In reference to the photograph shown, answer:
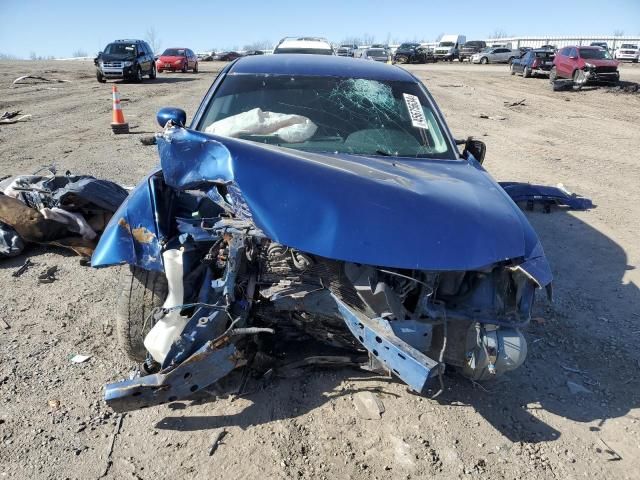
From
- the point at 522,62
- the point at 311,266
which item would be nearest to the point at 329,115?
the point at 311,266

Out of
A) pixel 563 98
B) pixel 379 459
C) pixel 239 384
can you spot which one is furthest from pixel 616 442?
pixel 563 98

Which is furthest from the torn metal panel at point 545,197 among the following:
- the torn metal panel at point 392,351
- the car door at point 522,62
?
the car door at point 522,62

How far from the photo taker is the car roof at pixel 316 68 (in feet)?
12.8

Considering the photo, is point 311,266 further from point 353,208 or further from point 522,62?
point 522,62

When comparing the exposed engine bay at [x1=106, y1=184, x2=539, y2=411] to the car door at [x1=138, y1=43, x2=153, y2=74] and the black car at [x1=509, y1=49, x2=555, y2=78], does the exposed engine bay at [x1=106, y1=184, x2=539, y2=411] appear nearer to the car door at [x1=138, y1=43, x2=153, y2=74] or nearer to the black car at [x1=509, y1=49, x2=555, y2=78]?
the car door at [x1=138, y1=43, x2=153, y2=74]

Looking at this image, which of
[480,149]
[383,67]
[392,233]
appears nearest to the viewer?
[392,233]

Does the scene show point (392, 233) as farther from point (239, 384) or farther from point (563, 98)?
point (563, 98)

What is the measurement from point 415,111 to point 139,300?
228 cm

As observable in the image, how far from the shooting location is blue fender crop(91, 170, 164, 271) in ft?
8.66

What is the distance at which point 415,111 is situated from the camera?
148 inches

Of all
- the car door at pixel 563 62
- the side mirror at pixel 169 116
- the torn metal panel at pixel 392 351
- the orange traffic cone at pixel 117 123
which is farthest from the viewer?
the car door at pixel 563 62

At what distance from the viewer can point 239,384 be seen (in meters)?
2.93

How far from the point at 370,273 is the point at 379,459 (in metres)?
0.88

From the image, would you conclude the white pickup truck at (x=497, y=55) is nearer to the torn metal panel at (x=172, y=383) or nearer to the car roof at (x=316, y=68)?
the car roof at (x=316, y=68)
